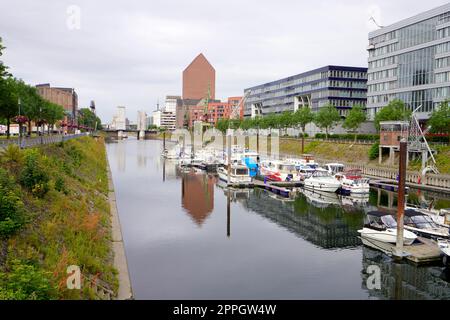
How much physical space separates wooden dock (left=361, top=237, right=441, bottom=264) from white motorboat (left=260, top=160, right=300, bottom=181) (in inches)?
1252

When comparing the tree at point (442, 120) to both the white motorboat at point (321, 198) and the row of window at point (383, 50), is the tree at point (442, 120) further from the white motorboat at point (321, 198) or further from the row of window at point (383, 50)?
the row of window at point (383, 50)

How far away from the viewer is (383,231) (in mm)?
29016

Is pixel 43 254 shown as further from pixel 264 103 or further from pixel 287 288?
pixel 264 103

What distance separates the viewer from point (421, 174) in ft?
187

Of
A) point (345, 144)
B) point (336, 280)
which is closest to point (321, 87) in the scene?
point (345, 144)

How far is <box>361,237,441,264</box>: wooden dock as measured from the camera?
25.9 m

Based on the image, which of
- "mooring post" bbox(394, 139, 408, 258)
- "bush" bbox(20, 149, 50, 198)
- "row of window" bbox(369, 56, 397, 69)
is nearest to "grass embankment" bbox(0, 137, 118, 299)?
"bush" bbox(20, 149, 50, 198)

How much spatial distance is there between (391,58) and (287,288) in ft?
298

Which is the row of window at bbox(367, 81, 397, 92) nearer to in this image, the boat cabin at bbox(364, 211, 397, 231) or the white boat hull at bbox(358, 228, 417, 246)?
the boat cabin at bbox(364, 211, 397, 231)

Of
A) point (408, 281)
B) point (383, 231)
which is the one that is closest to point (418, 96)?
point (383, 231)

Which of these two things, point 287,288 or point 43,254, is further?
point 287,288

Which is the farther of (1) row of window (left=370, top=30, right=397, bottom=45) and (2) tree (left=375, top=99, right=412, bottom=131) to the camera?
(1) row of window (left=370, top=30, right=397, bottom=45)

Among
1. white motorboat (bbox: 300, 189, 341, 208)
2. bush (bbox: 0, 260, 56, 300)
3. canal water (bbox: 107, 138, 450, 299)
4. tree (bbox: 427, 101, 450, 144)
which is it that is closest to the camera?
bush (bbox: 0, 260, 56, 300)
